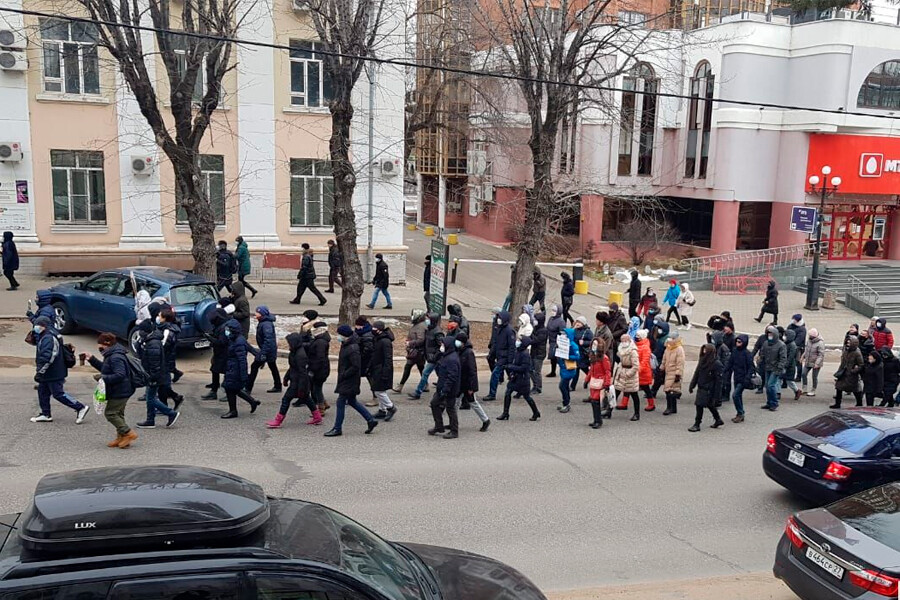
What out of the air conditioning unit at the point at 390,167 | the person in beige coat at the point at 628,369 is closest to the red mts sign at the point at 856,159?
the air conditioning unit at the point at 390,167

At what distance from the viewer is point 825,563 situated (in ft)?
20.6

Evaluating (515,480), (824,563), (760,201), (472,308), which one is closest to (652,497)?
(515,480)

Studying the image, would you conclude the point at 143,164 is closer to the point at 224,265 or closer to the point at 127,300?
the point at 224,265

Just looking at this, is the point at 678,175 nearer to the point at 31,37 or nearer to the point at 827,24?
the point at 827,24

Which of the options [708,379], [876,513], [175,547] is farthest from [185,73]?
[876,513]

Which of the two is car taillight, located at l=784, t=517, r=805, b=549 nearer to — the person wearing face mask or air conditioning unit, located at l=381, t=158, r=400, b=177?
the person wearing face mask

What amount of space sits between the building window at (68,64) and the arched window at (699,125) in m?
24.9

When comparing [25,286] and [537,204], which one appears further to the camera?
[25,286]

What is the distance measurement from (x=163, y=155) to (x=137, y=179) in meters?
1.10

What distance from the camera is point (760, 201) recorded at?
36.2 m

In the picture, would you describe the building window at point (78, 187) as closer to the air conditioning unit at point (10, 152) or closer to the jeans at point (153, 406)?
the air conditioning unit at point (10, 152)

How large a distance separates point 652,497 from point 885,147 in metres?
30.6

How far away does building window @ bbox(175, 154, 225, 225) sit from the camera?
2480 cm

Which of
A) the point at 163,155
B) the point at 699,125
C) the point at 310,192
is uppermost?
the point at 699,125
